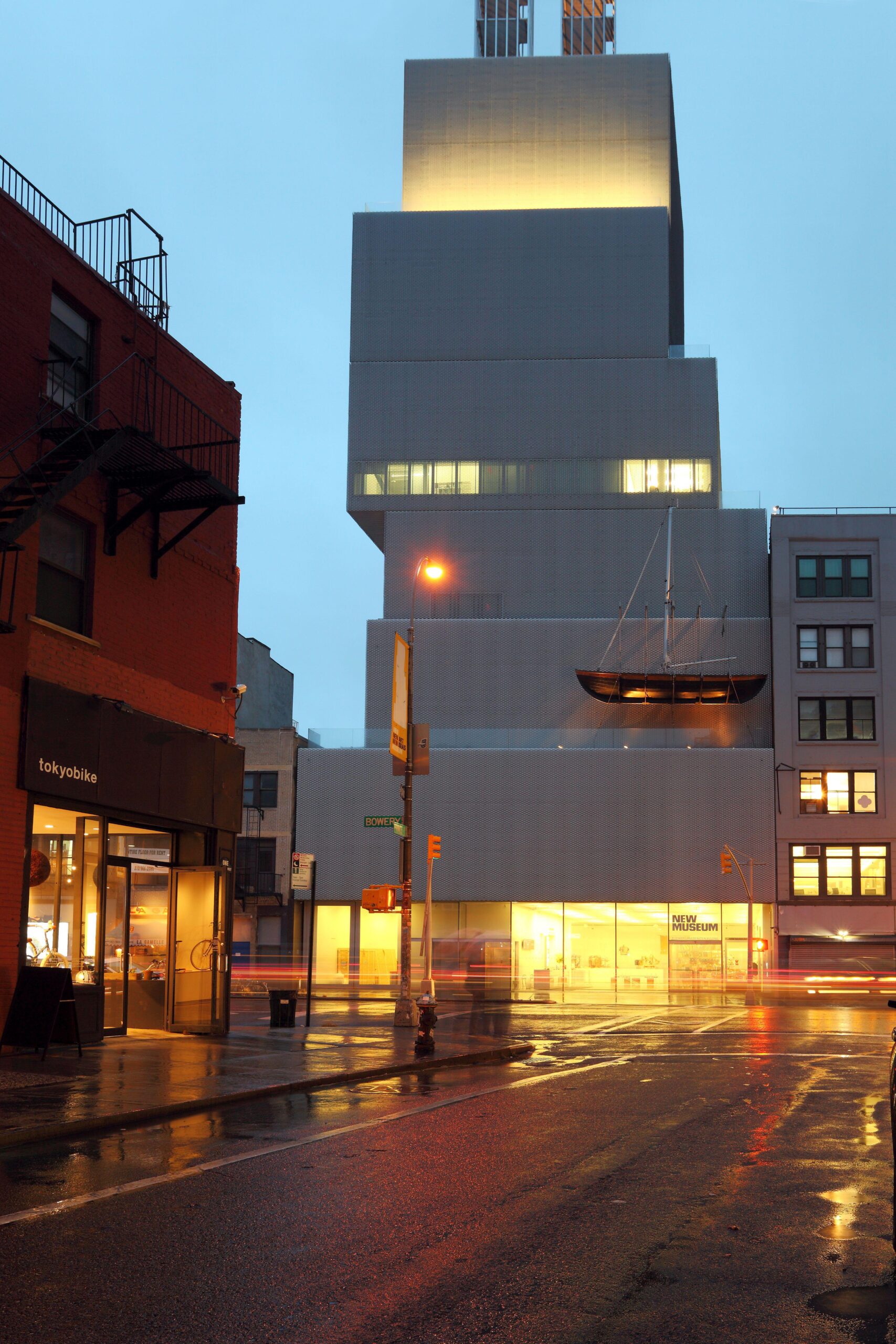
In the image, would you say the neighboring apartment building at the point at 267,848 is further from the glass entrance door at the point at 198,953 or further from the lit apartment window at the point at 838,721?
the glass entrance door at the point at 198,953

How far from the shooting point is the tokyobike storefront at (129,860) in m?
18.8

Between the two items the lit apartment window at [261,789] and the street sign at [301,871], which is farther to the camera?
the lit apartment window at [261,789]

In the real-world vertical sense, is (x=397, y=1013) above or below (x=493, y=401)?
below

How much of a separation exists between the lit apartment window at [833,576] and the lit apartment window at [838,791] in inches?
318

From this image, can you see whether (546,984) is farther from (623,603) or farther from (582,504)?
(582,504)

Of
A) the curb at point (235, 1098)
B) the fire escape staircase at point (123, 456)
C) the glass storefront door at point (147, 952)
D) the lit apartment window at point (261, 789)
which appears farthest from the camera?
the lit apartment window at point (261, 789)

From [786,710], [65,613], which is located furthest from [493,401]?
[65,613]

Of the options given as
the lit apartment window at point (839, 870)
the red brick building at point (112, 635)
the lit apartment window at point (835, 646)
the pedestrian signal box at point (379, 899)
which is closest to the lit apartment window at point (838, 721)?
the lit apartment window at point (835, 646)

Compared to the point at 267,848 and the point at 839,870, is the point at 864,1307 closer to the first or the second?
the point at 839,870

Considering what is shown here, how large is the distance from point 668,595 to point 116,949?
4428 cm

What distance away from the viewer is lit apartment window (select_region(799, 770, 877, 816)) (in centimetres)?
5933

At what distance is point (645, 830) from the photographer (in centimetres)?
5922

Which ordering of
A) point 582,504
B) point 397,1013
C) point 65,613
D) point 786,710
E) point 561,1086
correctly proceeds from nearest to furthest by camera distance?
point 561,1086 < point 65,613 < point 397,1013 < point 786,710 < point 582,504

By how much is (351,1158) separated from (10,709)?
9.27 metres
